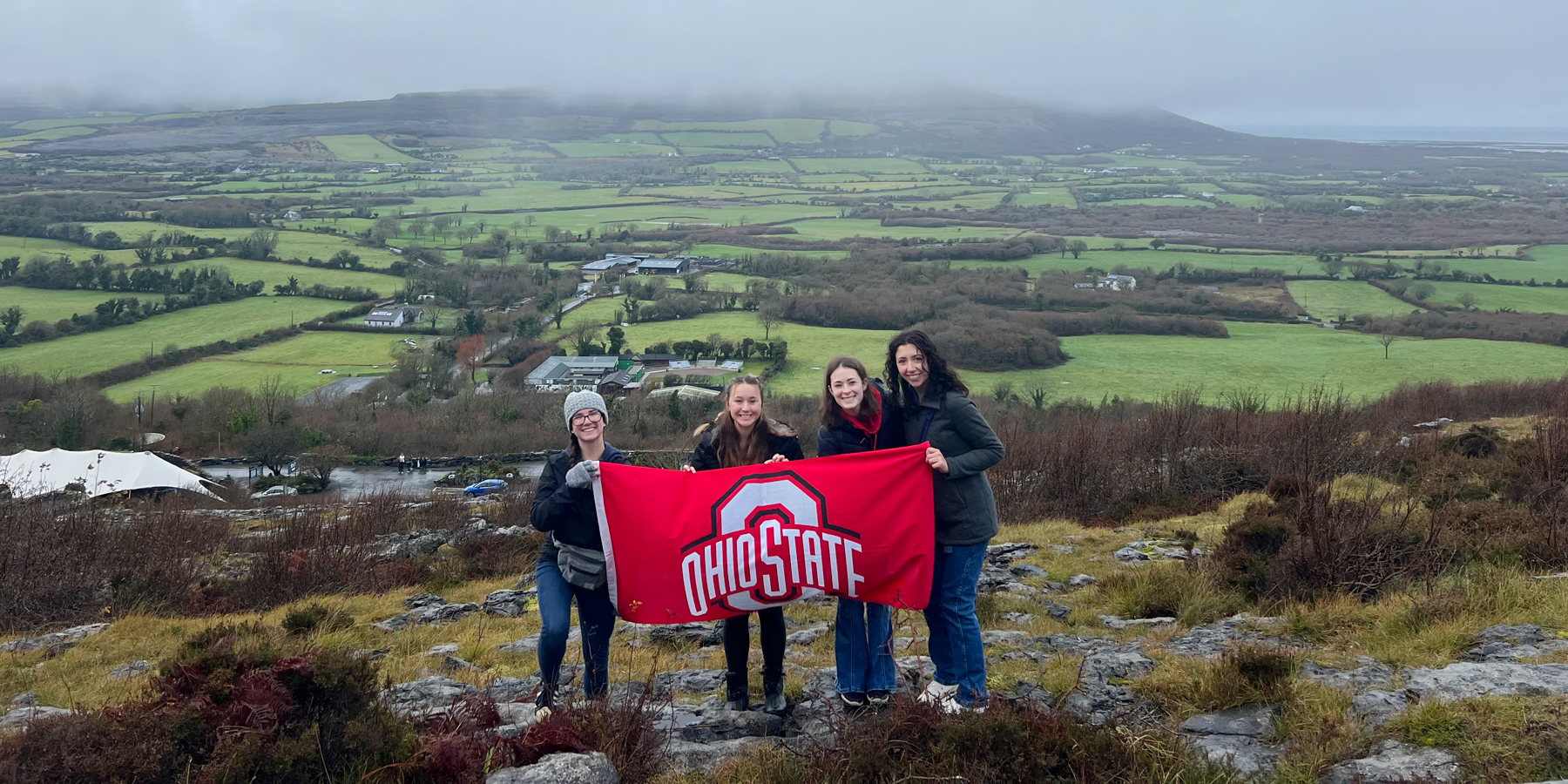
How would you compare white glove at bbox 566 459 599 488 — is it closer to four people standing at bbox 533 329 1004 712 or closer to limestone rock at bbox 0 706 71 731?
Answer: four people standing at bbox 533 329 1004 712

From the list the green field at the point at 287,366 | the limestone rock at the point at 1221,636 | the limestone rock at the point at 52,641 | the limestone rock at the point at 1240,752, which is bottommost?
the green field at the point at 287,366

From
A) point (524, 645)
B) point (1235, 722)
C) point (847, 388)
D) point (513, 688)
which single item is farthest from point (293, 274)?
point (1235, 722)

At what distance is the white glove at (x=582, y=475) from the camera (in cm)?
607

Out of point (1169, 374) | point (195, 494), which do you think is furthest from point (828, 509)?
point (1169, 374)

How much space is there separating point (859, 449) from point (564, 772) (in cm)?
298

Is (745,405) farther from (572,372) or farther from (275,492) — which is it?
(572,372)

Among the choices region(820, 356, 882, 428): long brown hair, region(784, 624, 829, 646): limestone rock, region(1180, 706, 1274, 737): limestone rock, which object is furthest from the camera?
region(784, 624, 829, 646): limestone rock

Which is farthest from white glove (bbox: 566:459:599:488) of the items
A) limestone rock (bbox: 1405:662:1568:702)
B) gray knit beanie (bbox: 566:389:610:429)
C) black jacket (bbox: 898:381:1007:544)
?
limestone rock (bbox: 1405:662:1568:702)

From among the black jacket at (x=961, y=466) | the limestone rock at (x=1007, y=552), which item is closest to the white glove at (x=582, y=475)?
the black jacket at (x=961, y=466)

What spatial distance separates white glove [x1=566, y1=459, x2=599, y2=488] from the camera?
19.9 ft

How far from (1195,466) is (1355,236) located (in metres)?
104

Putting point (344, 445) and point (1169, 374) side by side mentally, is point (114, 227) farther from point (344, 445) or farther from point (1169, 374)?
point (1169, 374)

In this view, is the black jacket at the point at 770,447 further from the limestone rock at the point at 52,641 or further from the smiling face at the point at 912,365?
the limestone rock at the point at 52,641

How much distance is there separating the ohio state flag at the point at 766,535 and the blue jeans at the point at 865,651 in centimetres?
12
